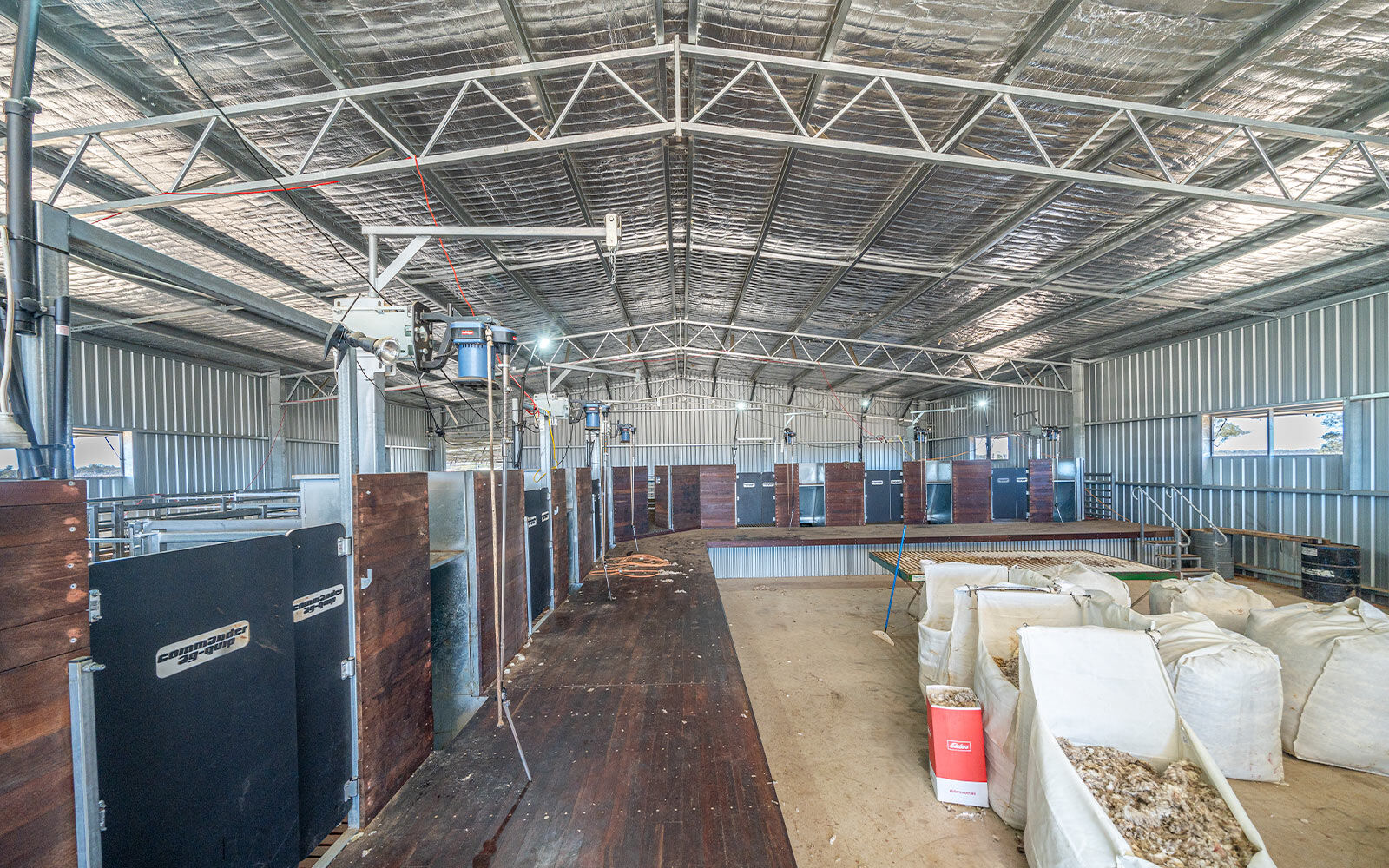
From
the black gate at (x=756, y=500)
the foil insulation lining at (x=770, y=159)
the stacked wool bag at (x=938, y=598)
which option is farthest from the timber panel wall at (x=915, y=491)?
the stacked wool bag at (x=938, y=598)

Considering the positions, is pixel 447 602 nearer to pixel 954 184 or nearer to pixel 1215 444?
pixel 954 184

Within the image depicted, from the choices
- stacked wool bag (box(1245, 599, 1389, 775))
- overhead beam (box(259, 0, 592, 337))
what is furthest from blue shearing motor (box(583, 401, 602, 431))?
stacked wool bag (box(1245, 599, 1389, 775))

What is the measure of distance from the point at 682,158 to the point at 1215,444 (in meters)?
10.1

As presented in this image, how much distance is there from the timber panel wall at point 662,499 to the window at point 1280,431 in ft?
32.0

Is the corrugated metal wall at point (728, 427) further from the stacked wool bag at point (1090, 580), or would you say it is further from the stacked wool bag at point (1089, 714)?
the stacked wool bag at point (1089, 714)

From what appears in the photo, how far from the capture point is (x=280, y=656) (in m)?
1.86

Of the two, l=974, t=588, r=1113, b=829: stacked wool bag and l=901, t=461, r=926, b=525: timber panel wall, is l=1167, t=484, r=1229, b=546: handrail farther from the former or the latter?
l=974, t=588, r=1113, b=829: stacked wool bag

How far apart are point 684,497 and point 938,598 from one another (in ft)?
23.6

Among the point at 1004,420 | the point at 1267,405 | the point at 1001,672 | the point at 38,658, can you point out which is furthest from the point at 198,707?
the point at 1004,420

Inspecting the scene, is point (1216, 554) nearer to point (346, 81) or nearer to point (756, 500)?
point (756, 500)

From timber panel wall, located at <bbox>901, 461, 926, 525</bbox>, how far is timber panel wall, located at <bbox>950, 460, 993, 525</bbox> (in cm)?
Result: 56

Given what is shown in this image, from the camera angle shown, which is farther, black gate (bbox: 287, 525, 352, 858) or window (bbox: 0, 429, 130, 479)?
window (bbox: 0, 429, 130, 479)

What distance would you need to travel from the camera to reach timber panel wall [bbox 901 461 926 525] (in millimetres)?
10562

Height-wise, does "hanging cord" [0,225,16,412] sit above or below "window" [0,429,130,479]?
above
